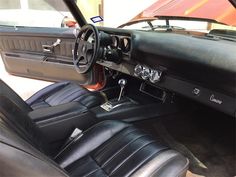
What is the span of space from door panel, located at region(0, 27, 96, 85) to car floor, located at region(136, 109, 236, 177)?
2.50 ft

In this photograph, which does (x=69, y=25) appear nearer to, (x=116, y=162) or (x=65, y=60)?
(x=65, y=60)

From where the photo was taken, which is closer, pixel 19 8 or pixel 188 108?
pixel 188 108

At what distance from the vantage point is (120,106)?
78.6 inches

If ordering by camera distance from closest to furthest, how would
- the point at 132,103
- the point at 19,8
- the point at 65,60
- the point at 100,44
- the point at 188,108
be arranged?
the point at 100,44
the point at 132,103
the point at 188,108
the point at 65,60
the point at 19,8

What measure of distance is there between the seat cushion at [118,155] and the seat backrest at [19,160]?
52cm

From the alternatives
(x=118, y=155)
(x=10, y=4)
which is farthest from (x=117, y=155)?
(x=10, y=4)

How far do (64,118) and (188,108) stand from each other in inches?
43.6

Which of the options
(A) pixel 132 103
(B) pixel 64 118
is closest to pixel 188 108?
(A) pixel 132 103

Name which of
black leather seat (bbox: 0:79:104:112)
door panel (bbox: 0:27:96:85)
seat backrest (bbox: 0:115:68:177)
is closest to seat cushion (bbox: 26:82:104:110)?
black leather seat (bbox: 0:79:104:112)

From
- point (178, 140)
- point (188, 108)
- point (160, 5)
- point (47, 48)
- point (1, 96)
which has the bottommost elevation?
point (178, 140)

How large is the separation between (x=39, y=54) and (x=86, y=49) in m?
1.01

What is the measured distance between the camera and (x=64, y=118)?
5.24ft

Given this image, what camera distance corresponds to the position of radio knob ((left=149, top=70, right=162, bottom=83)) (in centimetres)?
174

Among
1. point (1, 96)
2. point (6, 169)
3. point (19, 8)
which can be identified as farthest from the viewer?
point (19, 8)
